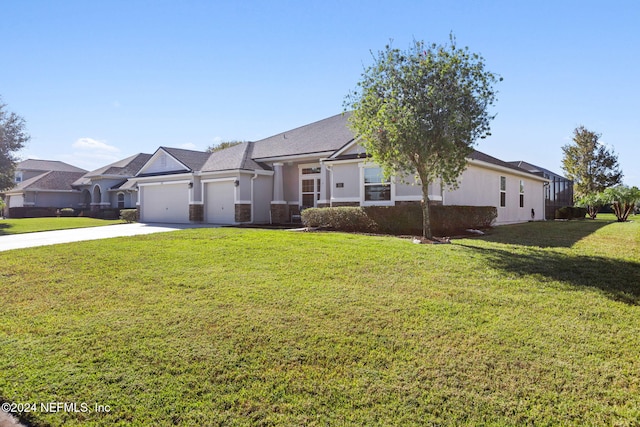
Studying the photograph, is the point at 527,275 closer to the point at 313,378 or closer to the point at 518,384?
the point at 518,384

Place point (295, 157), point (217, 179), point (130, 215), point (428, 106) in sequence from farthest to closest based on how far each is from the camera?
point (130, 215)
point (217, 179)
point (295, 157)
point (428, 106)

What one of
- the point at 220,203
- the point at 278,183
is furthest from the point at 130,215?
the point at 278,183

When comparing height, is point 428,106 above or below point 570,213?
above

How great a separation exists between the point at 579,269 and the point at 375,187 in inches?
357

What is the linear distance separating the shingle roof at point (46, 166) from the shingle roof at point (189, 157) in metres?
28.0

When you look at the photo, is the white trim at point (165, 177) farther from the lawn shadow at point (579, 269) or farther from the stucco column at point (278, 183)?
the lawn shadow at point (579, 269)

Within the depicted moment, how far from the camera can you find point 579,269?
→ 24.0 ft

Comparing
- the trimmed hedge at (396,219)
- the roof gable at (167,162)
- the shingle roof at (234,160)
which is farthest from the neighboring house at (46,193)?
the trimmed hedge at (396,219)

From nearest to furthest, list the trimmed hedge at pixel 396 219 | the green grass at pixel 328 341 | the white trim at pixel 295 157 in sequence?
the green grass at pixel 328 341
the trimmed hedge at pixel 396 219
the white trim at pixel 295 157

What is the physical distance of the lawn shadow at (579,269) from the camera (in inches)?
245

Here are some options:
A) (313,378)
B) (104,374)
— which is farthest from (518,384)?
(104,374)

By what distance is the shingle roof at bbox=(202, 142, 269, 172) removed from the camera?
2046cm

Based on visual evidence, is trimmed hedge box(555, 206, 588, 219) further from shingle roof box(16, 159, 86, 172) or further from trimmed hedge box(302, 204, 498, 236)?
shingle roof box(16, 159, 86, 172)

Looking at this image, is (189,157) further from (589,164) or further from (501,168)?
(589,164)
